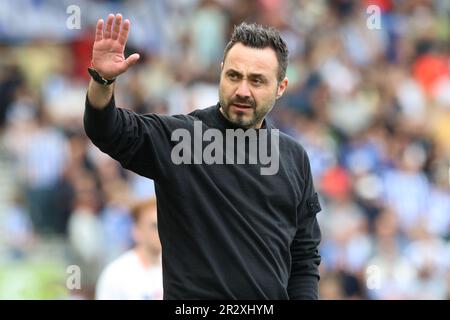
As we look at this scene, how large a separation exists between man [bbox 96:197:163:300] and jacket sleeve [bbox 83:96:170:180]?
2.43 metres

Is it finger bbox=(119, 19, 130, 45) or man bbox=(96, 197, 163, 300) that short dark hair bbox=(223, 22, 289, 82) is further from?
man bbox=(96, 197, 163, 300)

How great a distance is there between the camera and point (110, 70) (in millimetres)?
3887

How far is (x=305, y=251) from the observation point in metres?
4.44

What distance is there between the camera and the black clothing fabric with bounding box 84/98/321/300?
13.2 feet

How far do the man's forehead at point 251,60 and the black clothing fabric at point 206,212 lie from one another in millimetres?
215

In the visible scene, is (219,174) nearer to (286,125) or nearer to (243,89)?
(243,89)

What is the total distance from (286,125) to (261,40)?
6.26m

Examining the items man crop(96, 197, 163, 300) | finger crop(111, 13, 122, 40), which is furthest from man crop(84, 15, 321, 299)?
man crop(96, 197, 163, 300)

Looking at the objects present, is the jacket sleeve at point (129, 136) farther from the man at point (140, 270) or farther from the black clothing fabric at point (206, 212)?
the man at point (140, 270)

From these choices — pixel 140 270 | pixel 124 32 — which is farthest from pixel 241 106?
pixel 140 270

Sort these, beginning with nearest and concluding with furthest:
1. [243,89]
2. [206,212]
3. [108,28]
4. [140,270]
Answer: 1. [108,28]
2. [206,212]
3. [243,89]
4. [140,270]

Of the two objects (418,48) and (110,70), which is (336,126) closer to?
(418,48)

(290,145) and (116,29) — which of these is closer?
(116,29)
